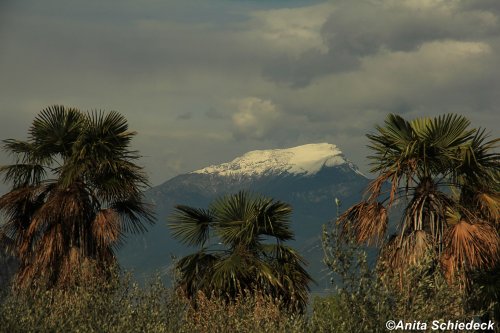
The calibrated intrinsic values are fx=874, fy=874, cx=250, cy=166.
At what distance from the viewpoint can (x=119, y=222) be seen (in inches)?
1022

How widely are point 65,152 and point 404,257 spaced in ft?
39.1

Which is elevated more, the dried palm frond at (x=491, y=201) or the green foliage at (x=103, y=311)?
the dried palm frond at (x=491, y=201)

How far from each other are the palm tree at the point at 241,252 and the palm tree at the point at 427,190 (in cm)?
385

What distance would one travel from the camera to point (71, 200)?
85.5 feet

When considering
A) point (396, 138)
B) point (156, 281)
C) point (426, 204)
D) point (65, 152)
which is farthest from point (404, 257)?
point (65, 152)

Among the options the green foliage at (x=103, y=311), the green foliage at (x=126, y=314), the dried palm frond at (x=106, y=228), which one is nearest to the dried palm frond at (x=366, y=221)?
the green foliage at (x=126, y=314)

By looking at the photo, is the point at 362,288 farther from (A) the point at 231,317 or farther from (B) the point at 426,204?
(B) the point at 426,204

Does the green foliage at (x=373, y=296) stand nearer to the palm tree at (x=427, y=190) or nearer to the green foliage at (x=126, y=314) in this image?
the green foliage at (x=126, y=314)

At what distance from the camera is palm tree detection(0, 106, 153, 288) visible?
25625 millimetres

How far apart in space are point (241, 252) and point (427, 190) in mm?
6377

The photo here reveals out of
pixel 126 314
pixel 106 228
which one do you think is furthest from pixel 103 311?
pixel 106 228

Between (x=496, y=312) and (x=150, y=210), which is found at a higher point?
(x=150, y=210)

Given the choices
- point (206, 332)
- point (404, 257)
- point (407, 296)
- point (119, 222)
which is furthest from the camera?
point (119, 222)

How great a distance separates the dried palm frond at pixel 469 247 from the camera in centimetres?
2077
